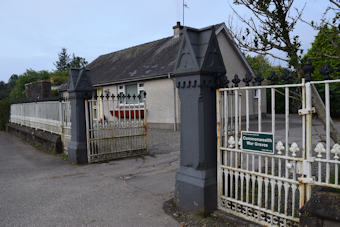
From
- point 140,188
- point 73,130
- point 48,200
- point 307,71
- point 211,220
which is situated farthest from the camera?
point 73,130

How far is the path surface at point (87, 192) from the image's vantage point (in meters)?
4.12

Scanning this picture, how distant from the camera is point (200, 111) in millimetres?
3928

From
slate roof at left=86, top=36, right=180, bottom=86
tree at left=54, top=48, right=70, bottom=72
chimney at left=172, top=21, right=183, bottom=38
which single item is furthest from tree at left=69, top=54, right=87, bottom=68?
chimney at left=172, top=21, right=183, bottom=38

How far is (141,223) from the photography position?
3.88 meters

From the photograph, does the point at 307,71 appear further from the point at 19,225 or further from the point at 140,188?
the point at 19,225

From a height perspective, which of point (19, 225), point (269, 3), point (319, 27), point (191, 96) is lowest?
point (19, 225)

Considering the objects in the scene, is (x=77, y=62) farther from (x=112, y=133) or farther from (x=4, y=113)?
(x=112, y=133)

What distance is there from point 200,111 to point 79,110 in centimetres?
493

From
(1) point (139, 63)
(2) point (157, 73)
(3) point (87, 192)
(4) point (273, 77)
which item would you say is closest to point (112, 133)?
(3) point (87, 192)

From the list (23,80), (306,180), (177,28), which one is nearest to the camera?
(306,180)

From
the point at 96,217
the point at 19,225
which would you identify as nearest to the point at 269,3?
the point at 96,217

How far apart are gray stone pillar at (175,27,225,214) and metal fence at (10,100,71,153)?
19.0 feet

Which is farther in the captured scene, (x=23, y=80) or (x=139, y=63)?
(x=23, y=80)

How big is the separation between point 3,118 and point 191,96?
69.8ft
